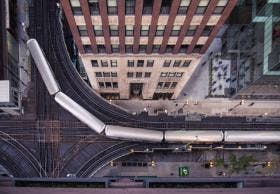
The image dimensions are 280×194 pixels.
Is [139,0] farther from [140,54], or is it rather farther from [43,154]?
[43,154]

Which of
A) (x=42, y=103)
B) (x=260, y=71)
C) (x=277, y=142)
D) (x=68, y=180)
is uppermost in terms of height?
(x=260, y=71)

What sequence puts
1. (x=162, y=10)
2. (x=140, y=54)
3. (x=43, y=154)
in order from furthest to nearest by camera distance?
1. (x=43, y=154)
2. (x=140, y=54)
3. (x=162, y=10)

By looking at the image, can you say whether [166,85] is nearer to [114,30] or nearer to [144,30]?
[144,30]

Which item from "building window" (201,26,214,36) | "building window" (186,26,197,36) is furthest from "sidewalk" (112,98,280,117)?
"building window" (186,26,197,36)

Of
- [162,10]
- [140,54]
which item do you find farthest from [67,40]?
[162,10]

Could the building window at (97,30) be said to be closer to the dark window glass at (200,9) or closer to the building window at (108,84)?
the dark window glass at (200,9)

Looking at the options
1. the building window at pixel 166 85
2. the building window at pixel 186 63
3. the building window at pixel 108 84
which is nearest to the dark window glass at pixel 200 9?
the building window at pixel 186 63

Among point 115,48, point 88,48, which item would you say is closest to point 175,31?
point 115,48

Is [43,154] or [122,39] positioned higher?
[122,39]
